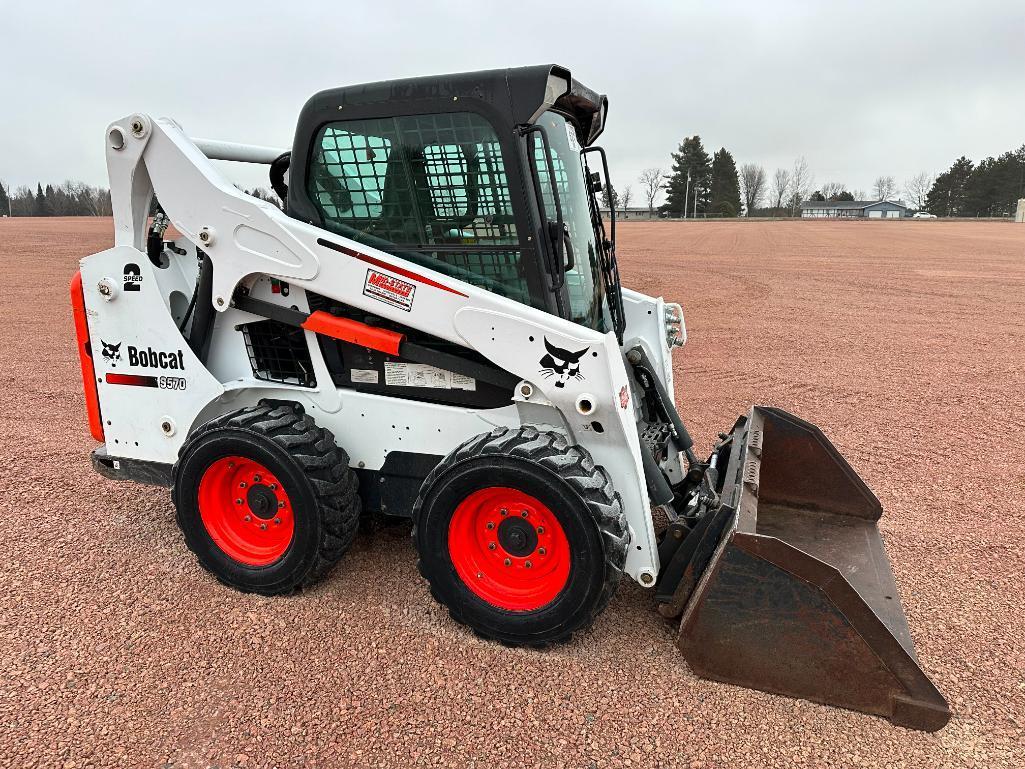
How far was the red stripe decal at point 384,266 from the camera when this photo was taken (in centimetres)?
317

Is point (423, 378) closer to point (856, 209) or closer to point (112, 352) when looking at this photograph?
point (112, 352)

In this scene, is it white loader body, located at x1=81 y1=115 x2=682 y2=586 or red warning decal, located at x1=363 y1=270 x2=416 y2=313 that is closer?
white loader body, located at x1=81 y1=115 x2=682 y2=586

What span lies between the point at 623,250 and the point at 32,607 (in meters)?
25.7

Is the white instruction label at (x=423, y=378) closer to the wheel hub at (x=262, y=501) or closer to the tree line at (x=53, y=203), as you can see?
the wheel hub at (x=262, y=501)

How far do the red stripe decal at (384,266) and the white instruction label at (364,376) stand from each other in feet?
2.01

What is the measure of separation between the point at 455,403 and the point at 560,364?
2.33 ft

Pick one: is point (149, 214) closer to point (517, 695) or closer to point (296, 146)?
point (296, 146)

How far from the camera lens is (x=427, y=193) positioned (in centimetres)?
329

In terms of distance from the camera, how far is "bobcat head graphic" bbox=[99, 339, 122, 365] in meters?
3.90

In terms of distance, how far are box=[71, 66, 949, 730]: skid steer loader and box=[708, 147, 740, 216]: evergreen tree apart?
259 feet

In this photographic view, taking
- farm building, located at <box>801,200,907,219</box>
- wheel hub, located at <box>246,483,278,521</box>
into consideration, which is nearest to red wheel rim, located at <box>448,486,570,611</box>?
wheel hub, located at <box>246,483,278,521</box>

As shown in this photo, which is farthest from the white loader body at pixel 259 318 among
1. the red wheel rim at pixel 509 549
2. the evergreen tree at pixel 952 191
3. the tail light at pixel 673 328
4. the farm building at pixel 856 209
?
the farm building at pixel 856 209

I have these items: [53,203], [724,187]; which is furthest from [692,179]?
[53,203]

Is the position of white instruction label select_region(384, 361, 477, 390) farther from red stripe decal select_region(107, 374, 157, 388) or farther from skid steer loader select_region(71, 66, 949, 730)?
red stripe decal select_region(107, 374, 157, 388)
